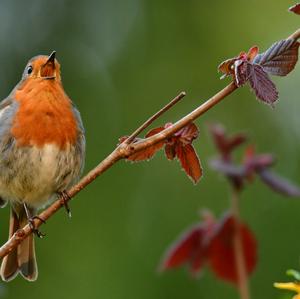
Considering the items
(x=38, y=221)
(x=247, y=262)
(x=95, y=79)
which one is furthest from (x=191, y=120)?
(x=95, y=79)

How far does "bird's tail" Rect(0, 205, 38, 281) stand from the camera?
148 inches

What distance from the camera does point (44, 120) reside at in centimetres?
385

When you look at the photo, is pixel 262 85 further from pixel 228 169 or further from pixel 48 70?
pixel 48 70

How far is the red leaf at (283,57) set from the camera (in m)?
1.98

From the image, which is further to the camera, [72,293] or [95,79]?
[95,79]

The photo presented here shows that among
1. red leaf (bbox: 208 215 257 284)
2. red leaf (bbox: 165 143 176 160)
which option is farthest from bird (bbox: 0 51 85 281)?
red leaf (bbox: 165 143 176 160)

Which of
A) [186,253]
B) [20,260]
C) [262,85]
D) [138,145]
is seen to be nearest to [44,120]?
[20,260]

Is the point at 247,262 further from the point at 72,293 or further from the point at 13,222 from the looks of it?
the point at 72,293

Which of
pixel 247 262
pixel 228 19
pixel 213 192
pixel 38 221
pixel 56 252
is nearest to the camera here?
pixel 247 262

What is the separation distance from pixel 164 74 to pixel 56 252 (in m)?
2.87

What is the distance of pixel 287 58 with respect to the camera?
198cm

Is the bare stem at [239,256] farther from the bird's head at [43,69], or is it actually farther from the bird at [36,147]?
the bird's head at [43,69]

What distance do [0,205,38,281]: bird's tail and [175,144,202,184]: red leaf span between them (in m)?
1.46

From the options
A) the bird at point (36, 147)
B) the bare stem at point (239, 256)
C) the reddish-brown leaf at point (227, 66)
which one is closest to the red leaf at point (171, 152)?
the reddish-brown leaf at point (227, 66)
